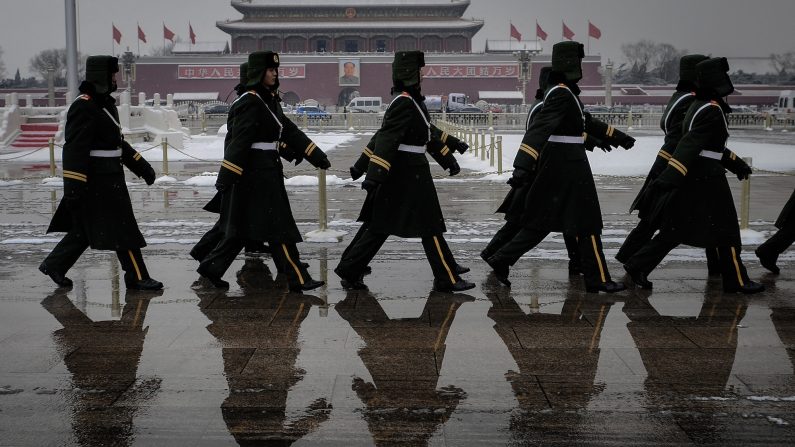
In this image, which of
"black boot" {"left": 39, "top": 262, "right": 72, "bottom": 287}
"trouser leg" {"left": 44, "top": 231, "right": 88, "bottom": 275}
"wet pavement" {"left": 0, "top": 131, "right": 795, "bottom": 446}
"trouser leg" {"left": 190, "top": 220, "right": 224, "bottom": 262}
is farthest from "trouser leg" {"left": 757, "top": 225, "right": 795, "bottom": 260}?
"black boot" {"left": 39, "top": 262, "right": 72, "bottom": 287}

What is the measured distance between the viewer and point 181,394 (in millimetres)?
3961

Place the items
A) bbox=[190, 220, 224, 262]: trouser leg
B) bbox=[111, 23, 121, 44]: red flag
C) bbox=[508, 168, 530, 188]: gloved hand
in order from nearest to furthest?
bbox=[508, 168, 530, 188]: gloved hand
bbox=[190, 220, 224, 262]: trouser leg
bbox=[111, 23, 121, 44]: red flag

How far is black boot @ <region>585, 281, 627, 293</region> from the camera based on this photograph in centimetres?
593

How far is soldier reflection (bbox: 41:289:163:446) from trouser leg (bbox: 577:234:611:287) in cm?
259

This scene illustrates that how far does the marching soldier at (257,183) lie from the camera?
5.87 meters

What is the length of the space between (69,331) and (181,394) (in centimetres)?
132

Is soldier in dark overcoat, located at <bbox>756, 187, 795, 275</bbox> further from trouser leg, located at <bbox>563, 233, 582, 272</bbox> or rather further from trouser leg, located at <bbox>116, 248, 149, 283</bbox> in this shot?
trouser leg, located at <bbox>116, 248, 149, 283</bbox>

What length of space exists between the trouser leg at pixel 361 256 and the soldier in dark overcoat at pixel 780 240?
8.61 ft

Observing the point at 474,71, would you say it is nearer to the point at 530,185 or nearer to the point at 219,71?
the point at 219,71

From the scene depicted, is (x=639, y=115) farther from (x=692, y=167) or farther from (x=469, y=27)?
(x=692, y=167)

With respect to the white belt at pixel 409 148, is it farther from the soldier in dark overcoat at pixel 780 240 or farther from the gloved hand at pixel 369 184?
the soldier in dark overcoat at pixel 780 240

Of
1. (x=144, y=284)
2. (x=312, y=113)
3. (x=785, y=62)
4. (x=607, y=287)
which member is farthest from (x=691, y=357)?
(x=785, y=62)

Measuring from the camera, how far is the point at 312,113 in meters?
43.0

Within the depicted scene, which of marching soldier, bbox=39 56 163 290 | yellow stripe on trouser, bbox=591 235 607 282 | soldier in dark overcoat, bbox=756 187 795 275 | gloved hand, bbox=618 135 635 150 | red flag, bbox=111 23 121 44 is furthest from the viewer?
red flag, bbox=111 23 121 44
